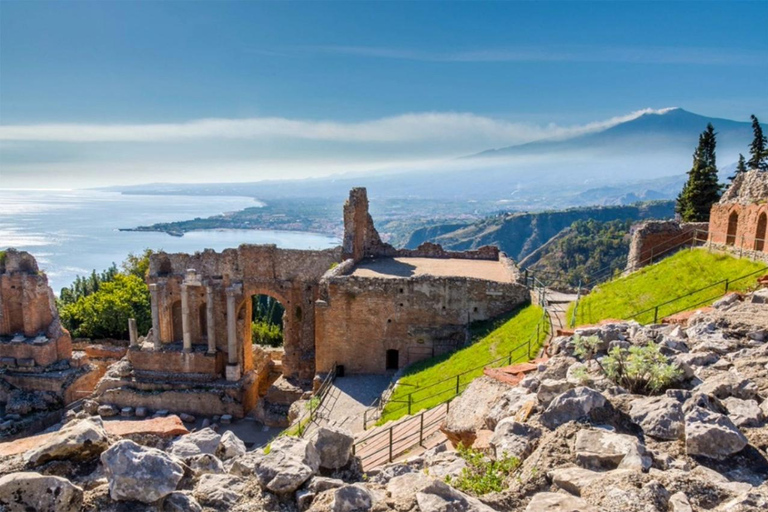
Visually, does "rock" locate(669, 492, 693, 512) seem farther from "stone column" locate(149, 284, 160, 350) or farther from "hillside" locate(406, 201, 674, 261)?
"hillside" locate(406, 201, 674, 261)

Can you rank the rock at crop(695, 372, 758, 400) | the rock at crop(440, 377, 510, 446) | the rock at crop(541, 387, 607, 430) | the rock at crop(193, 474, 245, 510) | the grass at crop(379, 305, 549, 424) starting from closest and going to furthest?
1. the rock at crop(193, 474, 245, 510)
2. the rock at crop(541, 387, 607, 430)
3. the rock at crop(695, 372, 758, 400)
4. the rock at crop(440, 377, 510, 446)
5. the grass at crop(379, 305, 549, 424)

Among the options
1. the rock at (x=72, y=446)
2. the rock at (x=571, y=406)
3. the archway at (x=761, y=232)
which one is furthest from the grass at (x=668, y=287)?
the rock at (x=72, y=446)

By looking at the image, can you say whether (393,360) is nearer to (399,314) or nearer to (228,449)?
(399,314)

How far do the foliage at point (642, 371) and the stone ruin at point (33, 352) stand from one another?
25.2 meters

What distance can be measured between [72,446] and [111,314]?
34.1 m

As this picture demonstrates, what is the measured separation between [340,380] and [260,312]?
29590 millimetres

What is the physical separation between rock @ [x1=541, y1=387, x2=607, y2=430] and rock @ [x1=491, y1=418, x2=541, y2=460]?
0.73 feet

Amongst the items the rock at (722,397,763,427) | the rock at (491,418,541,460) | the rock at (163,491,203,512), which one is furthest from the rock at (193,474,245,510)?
the rock at (722,397,763,427)

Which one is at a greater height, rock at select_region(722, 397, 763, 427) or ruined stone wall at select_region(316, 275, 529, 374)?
rock at select_region(722, 397, 763, 427)

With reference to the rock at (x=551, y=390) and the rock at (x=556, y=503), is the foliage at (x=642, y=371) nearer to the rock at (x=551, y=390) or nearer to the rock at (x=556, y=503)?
the rock at (x=551, y=390)

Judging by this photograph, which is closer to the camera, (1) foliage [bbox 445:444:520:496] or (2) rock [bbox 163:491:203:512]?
(2) rock [bbox 163:491:203:512]

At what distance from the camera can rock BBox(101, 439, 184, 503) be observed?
4641 millimetres

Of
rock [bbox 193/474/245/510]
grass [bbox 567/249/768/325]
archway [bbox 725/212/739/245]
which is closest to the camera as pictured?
rock [bbox 193/474/245/510]

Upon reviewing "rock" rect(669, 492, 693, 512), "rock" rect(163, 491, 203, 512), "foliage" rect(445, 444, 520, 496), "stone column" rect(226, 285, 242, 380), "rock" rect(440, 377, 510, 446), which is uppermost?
"rock" rect(669, 492, 693, 512)
